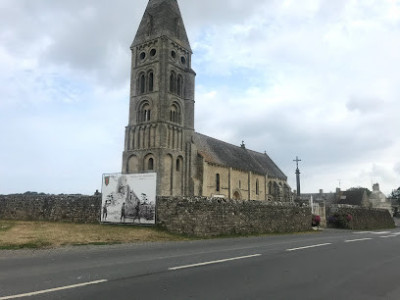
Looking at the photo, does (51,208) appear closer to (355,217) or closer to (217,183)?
(355,217)

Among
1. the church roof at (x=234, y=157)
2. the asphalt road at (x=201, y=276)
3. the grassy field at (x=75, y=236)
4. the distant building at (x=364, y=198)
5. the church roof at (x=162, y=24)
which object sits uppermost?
the church roof at (x=162, y=24)

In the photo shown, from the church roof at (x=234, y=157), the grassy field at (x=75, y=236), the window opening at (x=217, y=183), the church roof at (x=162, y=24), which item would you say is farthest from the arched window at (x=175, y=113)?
the grassy field at (x=75, y=236)

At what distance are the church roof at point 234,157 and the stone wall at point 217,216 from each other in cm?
2553

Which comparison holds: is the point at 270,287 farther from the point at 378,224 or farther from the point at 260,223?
the point at 378,224

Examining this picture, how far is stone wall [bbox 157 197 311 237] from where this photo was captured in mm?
20500

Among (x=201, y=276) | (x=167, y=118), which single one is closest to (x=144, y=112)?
Result: (x=167, y=118)

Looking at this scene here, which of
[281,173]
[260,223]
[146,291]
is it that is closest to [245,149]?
[281,173]

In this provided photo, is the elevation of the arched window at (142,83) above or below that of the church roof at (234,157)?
above

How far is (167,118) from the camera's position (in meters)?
47.1

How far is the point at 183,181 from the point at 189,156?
3352 mm

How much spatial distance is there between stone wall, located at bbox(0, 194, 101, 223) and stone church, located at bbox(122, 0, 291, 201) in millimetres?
18662

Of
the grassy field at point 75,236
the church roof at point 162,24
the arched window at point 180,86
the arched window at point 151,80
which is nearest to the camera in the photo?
the grassy field at point 75,236

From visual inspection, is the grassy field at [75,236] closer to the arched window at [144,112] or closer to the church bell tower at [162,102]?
the church bell tower at [162,102]

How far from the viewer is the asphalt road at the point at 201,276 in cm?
634
